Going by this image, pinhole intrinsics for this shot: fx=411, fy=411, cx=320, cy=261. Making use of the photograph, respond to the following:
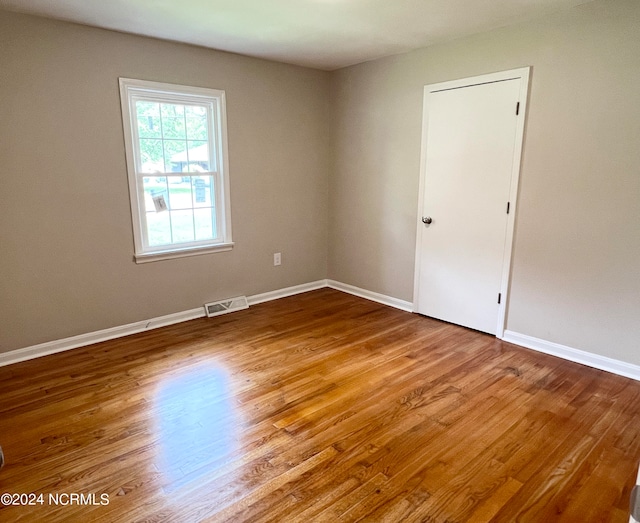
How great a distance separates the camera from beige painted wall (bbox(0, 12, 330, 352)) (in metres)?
2.91

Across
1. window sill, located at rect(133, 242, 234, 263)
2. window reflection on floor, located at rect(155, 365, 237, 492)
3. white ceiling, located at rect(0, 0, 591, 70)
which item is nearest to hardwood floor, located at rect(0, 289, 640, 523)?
window reflection on floor, located at rect(155, 365, 237, 492)

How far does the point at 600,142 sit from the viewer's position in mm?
2748

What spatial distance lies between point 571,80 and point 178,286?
3.53m

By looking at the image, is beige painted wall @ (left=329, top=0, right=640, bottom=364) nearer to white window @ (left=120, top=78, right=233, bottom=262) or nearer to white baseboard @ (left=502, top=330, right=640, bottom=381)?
white baseboard @ (left=502, top=330, right=640, bottom=381)

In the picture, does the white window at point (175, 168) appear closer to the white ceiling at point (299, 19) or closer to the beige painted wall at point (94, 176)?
the beige painted wall at point (94, 176)

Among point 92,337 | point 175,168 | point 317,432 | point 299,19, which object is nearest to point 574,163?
point 299,19

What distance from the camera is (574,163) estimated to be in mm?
2877

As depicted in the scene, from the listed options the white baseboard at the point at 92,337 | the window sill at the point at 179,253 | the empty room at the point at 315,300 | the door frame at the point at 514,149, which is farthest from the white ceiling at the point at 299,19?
the white baseboard at the point at 92,337

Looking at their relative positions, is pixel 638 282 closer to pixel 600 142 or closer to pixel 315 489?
pixel 600 142

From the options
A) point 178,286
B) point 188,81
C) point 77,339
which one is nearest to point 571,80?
point 188,81

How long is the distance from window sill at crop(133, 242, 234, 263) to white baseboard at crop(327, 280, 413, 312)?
57.1 inches

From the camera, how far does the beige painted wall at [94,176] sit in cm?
291

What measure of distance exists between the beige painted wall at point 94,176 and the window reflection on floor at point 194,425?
116 cm

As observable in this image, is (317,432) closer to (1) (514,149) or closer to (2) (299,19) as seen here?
(1) (514,149)
